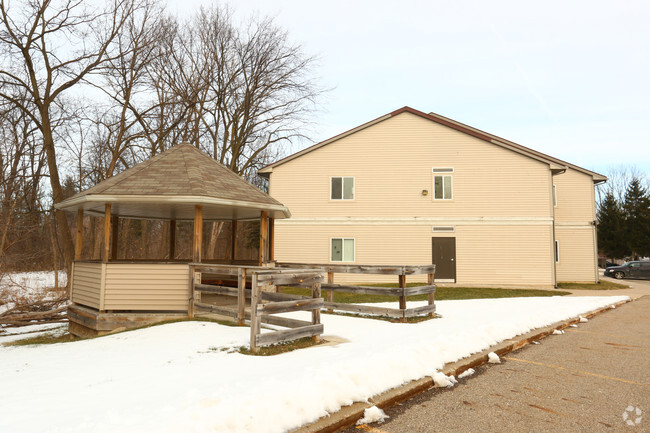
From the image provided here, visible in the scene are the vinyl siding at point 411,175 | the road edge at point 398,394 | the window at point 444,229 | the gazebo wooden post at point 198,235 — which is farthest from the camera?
the window at point 444,229

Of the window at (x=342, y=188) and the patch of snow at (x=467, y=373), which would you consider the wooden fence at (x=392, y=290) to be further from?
the window at (x=342, y=188)

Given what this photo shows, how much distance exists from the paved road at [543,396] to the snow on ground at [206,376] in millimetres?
507

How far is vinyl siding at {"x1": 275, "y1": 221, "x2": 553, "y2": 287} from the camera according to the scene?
67.7ft

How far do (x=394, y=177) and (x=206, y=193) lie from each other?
13201 mm

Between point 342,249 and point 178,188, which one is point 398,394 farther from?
point 342,249

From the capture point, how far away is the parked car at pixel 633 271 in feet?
102

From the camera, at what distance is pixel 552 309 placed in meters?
12.0

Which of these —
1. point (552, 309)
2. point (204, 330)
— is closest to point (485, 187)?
point (552, 309)

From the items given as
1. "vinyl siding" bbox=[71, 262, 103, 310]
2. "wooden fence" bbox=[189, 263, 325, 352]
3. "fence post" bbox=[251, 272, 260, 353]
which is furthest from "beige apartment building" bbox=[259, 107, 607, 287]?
"fence post" bbox=[251, 272, 260, 353]

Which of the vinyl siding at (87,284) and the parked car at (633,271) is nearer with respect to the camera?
the vinyl siding at (87,284)

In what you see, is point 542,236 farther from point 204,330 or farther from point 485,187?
point 204,330

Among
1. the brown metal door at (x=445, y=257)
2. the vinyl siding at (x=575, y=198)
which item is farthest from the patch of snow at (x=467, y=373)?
the vinyl siding at (x=575, y=198)

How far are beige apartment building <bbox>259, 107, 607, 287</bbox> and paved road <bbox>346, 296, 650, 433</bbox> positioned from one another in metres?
13.3

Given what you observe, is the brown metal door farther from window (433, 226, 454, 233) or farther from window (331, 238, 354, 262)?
window (331, 238, 354, 262)
